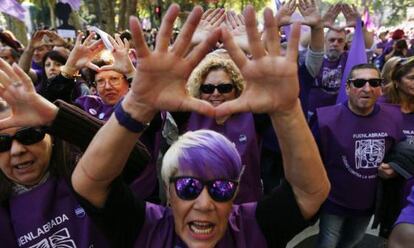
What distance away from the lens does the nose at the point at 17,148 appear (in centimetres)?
176

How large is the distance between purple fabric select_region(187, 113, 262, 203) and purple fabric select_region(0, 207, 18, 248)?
1103 millimetres

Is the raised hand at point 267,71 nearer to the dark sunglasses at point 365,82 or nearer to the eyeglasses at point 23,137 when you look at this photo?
the eyeglasses at point 23,137

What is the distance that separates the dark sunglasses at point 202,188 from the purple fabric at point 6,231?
0.77 m

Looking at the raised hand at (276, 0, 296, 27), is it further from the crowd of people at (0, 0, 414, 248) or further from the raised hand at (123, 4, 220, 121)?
the raised hand at (123, 4, 220, 121)

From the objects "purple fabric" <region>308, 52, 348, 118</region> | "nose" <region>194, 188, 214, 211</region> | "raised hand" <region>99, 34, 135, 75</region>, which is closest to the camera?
"nose" <region>194, 188, 214, 211</region>

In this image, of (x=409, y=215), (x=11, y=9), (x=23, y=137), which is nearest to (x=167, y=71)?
(x=23, y=137)

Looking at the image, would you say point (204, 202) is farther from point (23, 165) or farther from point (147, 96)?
point (23, 165)

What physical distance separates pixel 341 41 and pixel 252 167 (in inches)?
129

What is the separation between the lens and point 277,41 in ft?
4.25

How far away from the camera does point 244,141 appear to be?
2.53 m

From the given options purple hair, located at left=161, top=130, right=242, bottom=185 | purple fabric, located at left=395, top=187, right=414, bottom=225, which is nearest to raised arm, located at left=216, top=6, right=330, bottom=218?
purple hair, located at left=161, top=130, right=242, bottom=185

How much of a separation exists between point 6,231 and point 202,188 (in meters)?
0.86

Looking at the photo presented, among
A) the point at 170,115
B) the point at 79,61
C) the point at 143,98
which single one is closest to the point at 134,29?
the point at 143,98

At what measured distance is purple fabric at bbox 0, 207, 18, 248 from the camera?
176cm
